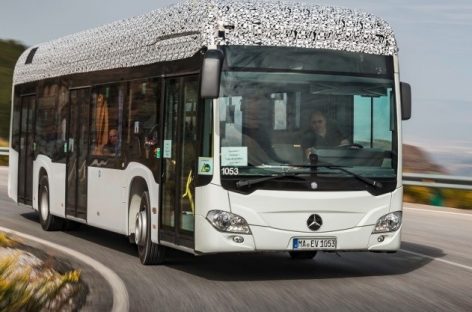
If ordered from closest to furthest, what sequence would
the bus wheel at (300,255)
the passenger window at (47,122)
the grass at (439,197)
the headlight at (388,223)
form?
the headlight at (388,223), the bus wheel at (300,255), the passenger window at (47,122), the grass at (439,197)

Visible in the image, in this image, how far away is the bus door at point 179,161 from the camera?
1217cm

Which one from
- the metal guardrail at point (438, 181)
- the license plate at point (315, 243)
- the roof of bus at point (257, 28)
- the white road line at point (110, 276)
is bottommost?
the white road line at point (110, 276)

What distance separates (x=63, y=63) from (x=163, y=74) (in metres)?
5.00

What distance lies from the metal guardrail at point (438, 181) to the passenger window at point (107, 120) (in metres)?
10.6

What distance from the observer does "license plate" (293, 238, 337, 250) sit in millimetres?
11849

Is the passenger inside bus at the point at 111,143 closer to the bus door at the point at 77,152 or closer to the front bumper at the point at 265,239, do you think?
the bus door at the point at 77,152

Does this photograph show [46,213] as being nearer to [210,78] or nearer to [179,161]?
[179,161]

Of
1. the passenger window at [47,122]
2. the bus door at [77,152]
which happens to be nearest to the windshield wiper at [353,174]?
the bus door at [77,152]

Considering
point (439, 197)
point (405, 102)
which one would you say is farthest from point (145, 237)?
point (439, 197)

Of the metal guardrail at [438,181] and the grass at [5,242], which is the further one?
the metal guardrail at [438,181]

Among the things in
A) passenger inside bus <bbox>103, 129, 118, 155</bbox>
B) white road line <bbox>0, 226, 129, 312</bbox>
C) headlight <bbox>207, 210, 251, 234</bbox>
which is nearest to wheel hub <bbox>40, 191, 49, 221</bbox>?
white road line <bbox>0, 226, 129, 312</bbox>

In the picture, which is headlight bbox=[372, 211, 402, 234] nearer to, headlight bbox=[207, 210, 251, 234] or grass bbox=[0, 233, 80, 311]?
headlight bbox=[207, 210, 251, 234]

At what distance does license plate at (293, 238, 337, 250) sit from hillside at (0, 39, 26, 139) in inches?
2007

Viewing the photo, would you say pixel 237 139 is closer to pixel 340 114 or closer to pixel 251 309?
pixel 340 114
